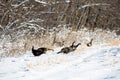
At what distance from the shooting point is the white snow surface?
7.01 m

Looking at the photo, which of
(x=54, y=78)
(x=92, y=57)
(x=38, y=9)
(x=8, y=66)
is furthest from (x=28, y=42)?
(x=38, y=9)

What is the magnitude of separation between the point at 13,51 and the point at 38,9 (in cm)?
927

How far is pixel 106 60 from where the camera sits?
8.16m

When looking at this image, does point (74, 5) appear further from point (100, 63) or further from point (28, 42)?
point (100, 63)

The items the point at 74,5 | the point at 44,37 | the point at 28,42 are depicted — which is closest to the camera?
the point at 28,42

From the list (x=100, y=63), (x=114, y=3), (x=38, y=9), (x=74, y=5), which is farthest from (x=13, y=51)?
(x=114, y=3)

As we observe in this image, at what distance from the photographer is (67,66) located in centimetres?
820

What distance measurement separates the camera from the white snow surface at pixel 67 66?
7.01m

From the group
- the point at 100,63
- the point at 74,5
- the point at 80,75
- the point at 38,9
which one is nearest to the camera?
the point at 80,75

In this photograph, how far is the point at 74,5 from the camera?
80.3 feet

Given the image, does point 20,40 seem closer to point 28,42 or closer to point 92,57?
point 28,42

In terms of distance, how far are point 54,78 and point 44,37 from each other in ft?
23.6

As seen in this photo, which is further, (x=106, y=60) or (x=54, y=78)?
(x=106, y=60)

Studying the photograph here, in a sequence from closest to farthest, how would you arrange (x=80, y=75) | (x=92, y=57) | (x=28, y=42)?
1. (x=80, y=75)
2. (x=92, y=57)
3. (x=28, y=42)
